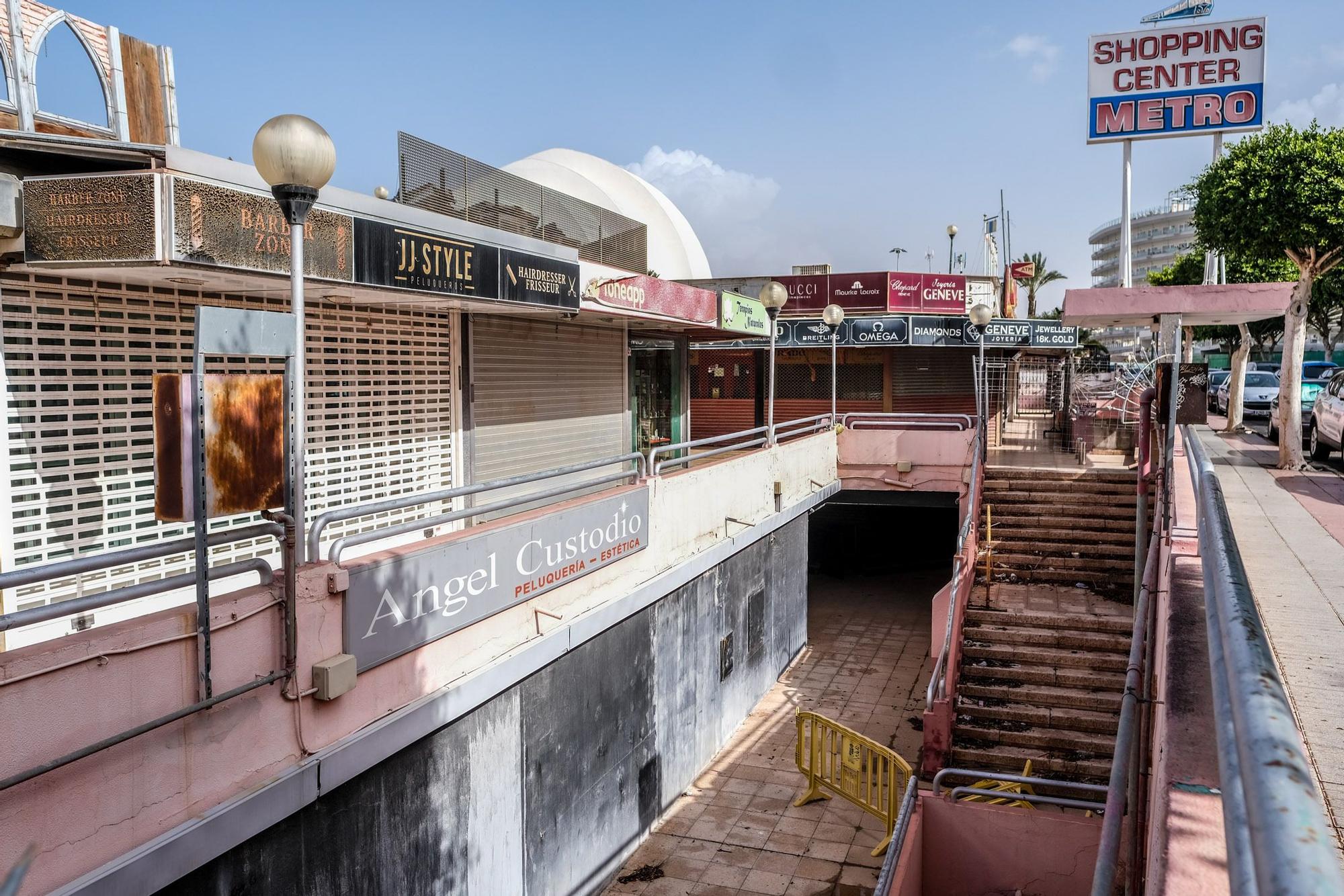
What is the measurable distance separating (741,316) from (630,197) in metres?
30.0

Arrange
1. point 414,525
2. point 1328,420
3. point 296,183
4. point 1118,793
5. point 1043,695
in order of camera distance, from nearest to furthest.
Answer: point 1118,793, point 296,183, point 414,525, point 1043,695, point 1328,420

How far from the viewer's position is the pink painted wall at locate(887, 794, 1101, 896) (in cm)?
968

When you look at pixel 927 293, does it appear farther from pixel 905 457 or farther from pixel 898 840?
pixel 898 840

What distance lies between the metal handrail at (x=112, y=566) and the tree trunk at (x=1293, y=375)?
15.4 m

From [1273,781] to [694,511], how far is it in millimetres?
10698

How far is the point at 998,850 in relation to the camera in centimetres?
1003

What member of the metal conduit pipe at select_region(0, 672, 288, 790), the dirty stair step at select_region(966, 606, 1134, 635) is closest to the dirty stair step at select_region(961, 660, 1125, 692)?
the dirty stair step at select_region(966, 606, 1134, 635)

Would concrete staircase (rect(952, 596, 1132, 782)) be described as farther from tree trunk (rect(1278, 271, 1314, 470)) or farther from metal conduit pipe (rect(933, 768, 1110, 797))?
tree trunk (rect(1278, 271, 1314, 470))

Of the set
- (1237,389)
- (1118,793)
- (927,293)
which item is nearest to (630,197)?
(927,293)

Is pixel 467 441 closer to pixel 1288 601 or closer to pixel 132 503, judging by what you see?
pixel 132 503

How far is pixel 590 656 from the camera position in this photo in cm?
938

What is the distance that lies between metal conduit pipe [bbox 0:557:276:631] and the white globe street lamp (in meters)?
0.31

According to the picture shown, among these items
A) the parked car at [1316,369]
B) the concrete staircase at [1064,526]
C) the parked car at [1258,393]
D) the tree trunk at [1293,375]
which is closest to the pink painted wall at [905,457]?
the concrete staircase at [1064,526]

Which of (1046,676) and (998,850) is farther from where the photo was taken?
(1046,676)
